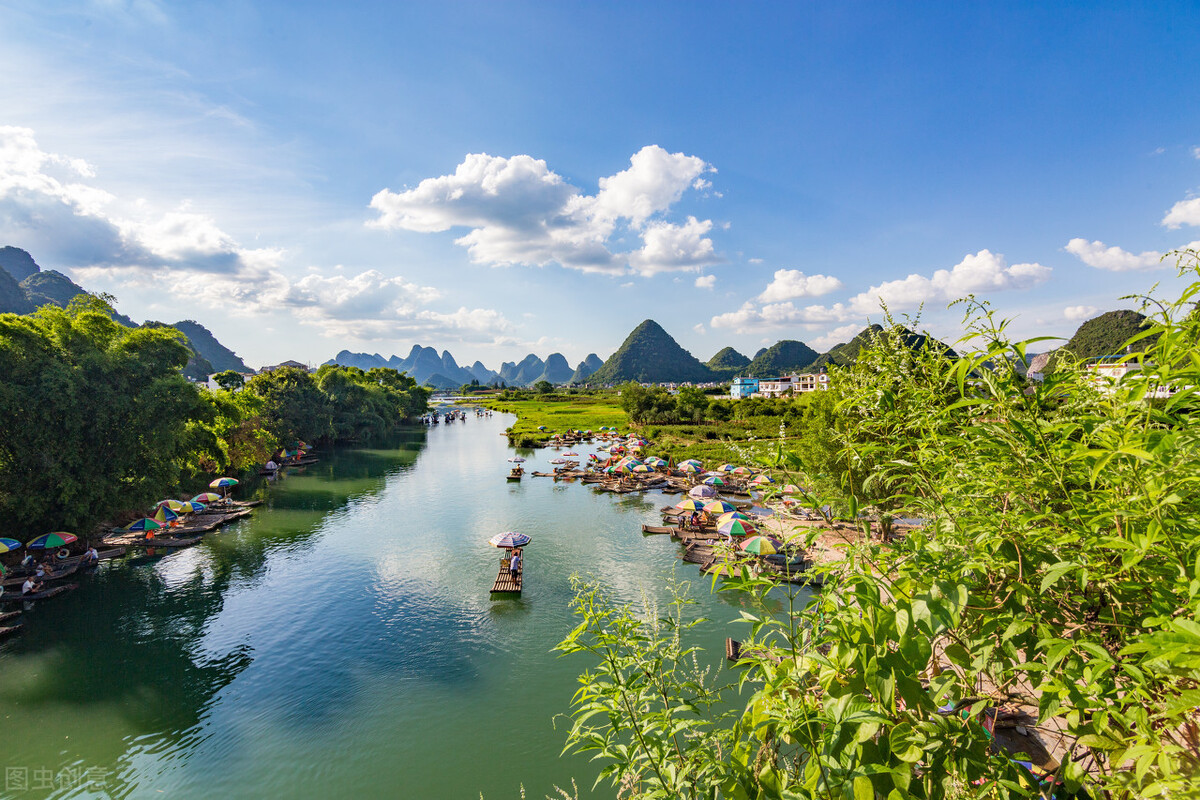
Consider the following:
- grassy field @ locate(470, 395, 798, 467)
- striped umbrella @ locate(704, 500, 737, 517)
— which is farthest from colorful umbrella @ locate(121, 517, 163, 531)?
grassy field @ locate(470, 395, 798, 467)

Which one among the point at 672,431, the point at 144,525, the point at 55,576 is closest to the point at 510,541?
the point at 55,576

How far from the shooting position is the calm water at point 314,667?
38.0 ft

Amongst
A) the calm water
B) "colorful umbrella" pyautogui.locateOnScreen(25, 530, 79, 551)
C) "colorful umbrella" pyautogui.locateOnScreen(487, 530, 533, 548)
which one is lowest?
the calm water

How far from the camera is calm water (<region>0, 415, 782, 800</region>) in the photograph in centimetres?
1158

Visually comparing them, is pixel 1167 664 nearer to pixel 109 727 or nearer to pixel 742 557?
pixel 742 557

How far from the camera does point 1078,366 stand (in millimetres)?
3088

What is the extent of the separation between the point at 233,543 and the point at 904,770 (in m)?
33.3

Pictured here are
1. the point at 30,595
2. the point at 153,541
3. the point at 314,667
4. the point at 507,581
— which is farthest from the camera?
the point at 153,541

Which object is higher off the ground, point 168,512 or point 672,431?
point 168,512

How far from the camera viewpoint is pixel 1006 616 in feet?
6.66

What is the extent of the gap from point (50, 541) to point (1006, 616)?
3111 centimetres

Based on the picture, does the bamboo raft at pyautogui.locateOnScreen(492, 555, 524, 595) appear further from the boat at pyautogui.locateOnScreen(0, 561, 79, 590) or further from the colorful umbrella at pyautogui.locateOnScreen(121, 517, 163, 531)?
the colorful umbrella at pyautogui.locateOnScreen(121, 517, 163, 531)

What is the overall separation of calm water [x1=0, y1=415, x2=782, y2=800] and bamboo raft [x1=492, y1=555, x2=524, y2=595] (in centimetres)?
56

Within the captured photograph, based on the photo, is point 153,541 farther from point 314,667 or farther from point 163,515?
point 314,667
